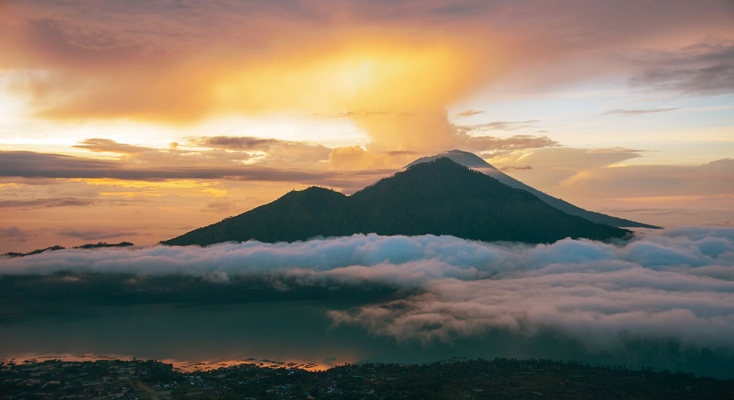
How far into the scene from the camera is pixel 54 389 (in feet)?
600

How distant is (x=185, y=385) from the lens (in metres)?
196

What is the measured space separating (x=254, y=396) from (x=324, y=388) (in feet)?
89.4

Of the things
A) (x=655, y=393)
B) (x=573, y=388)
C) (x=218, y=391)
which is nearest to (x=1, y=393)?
(x=218, y=391)

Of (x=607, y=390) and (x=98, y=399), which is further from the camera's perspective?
(x=607, y=390)

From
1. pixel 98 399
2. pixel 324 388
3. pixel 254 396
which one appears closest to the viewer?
pixel 98 399

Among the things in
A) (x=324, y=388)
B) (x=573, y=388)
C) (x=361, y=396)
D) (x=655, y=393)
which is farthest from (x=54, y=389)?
(x=655, y=393)

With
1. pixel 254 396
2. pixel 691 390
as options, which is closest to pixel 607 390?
pixel 691 390

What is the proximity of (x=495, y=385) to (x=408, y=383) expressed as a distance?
34322 mm

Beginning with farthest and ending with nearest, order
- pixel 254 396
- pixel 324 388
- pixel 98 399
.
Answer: pixel 324 388 → pixel 254 396 → pixel 98 399

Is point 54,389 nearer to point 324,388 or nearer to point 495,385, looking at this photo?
point 324,388

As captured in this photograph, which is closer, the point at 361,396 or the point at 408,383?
the point at 361,396

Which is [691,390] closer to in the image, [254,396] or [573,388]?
[573,388]

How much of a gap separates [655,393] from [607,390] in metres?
17.6

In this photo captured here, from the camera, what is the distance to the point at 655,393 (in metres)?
189
